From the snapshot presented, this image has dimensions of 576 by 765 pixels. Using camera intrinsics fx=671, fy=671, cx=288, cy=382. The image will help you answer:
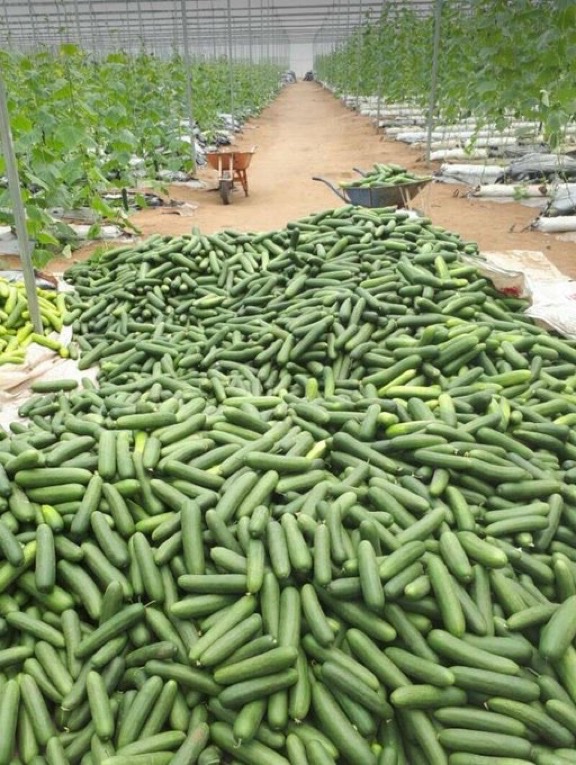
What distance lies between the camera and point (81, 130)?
9016 mm

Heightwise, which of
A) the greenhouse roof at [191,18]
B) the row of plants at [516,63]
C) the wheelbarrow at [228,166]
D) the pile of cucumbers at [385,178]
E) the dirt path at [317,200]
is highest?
the greenhouse roof at [191,18]

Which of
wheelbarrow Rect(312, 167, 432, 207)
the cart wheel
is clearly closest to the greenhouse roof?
the cart wheel

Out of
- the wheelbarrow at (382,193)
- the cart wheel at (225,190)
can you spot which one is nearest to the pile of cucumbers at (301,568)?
the wheelbarrow at (382,193)

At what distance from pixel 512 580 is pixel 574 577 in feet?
1.10

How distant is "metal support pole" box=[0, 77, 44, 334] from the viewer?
6184 millimetres

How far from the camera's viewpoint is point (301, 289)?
6996 mm

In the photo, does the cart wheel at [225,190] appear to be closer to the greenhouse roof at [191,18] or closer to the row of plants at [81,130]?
the row of plants at [81,130]

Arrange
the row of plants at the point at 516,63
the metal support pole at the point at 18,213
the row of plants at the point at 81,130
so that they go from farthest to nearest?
1. the row of plants at the point at 516,63
2. the row of plants at the point at 81,130
3. the metal support pole at the point at 18,213

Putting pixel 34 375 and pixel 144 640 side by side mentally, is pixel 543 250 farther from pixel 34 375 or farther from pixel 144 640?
pixel 144 640

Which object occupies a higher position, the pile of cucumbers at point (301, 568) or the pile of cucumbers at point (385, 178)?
the pile of cucumbers at point (385, 178)

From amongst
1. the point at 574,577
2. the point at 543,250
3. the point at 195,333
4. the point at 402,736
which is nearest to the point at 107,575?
the point at 402,736

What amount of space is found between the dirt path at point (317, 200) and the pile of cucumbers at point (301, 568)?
581 centimetres

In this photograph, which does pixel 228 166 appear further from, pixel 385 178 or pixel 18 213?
pixel 18 213

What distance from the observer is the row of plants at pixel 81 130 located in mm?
8859
